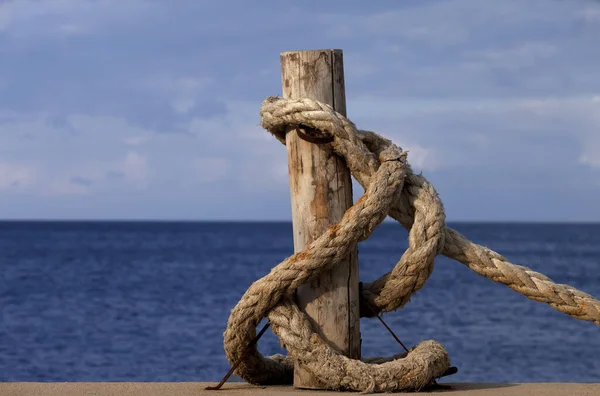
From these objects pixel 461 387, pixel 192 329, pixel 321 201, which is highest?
pixel 321 201

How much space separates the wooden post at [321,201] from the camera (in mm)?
4527

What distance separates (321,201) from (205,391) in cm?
118

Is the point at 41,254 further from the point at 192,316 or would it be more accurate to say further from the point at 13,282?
the point at 192,316

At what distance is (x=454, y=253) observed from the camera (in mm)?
4812

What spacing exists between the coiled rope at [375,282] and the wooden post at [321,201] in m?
0.07

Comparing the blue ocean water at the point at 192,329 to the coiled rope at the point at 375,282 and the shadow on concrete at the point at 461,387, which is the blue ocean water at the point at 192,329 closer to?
the shadow on concrete at the point at 461,387

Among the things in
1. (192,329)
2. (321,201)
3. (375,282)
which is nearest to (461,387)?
(375,282)

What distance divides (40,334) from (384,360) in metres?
15.2

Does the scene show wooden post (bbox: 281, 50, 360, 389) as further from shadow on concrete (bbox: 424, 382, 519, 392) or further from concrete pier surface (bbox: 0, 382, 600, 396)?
shadow on concrete (bbox: 424, 382, 519, 392)

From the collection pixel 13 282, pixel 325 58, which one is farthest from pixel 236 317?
pixel 13 282

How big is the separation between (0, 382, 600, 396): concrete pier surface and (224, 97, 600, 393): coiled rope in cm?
16

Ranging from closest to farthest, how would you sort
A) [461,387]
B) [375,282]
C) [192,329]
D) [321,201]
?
[321,201] → [375,282] → [461,387] → [192,329]

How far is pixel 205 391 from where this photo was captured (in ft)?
15.4

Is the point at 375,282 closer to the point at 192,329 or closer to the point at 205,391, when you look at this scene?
the point at 205,391
